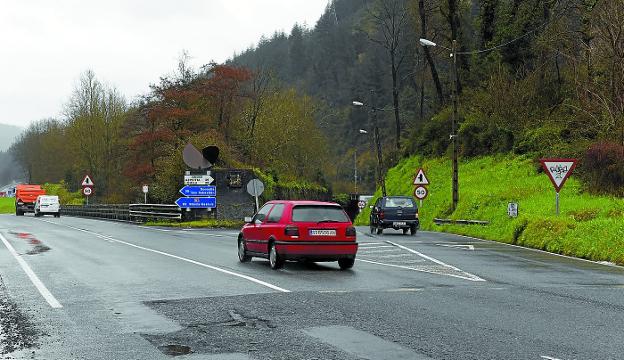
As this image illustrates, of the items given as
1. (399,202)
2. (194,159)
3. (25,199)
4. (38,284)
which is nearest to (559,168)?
(399,202)

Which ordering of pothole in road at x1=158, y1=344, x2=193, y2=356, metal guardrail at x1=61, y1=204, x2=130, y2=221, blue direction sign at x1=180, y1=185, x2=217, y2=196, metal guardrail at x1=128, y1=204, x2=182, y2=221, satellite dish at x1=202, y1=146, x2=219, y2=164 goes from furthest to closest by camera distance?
metal guardrail at x1=61, y1=204, x2=130, y2=221
satellite dish at x1=202, y1=146, x2=219, y2=164
metal guardrail at x1=128, y1=204, x2=182, y2=221
blue direction sign at x1=180, y1=185, x2=217, y2=196
pothole in road at x1=158, y1=344, x2=193, y2=356

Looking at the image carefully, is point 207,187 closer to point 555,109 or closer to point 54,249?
point 54,249

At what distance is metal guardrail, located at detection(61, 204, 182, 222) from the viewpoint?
42062mm

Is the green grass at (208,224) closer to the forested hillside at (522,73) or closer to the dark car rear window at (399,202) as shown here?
the dark car rear window at (399,202)

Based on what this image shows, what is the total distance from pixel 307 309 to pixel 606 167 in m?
24.0

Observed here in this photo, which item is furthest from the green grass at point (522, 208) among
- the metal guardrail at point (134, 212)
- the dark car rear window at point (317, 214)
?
the metal guardrail at point (134, 212)

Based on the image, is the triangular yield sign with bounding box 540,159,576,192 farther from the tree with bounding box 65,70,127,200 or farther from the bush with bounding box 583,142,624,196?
the tree with bounding box 65,70,127,200

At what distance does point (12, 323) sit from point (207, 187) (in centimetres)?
3174

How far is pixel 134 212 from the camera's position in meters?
Answer: 46.0

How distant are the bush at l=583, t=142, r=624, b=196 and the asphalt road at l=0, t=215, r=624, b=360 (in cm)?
1294

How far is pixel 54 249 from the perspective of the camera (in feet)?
71.1

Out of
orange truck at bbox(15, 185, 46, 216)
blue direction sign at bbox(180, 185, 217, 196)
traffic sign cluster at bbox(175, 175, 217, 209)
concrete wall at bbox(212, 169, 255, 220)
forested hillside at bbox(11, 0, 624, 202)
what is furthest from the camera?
orange truck at bbox(15, 185, 46, 216)

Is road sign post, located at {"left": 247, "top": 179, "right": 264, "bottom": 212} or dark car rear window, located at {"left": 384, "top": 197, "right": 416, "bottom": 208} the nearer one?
dark car rear window, located at {"left": 384, "top": 197, "right": 416, "bottom": 208}

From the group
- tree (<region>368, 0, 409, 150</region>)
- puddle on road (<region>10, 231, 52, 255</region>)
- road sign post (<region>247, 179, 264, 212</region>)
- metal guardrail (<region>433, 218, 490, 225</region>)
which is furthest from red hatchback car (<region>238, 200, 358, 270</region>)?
tree (<region>368, 0, 409, 150</region>)
